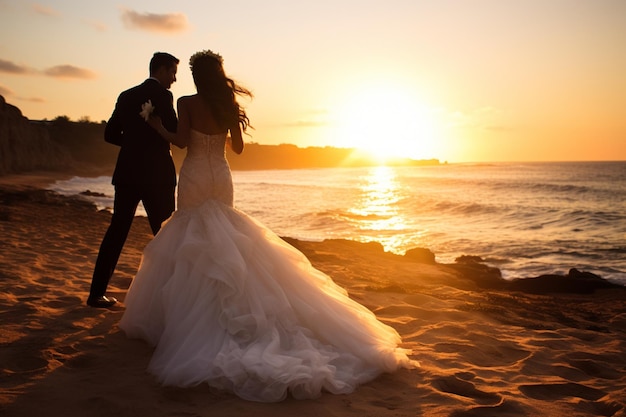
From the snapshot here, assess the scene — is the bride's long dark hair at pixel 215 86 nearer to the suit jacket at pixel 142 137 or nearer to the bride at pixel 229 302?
the bride at pixel 229 302

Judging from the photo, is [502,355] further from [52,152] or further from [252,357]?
[52,152]

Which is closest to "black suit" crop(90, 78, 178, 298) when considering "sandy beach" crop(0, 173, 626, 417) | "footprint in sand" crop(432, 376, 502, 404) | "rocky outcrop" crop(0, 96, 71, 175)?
"sandy beach" crop(0, 173, 626, 417)

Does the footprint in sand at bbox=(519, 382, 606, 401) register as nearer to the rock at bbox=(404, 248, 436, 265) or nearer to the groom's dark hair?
the groom's dark hair

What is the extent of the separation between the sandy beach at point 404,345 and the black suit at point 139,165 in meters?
0.91

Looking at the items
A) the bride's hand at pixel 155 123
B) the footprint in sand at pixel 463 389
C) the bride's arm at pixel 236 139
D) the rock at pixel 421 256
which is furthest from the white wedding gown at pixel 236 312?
the rock at pixel 421 256

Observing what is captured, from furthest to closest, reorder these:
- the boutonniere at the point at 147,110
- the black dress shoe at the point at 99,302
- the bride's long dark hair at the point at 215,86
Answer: the black dress shoe at the point at 99,302, the boutonniere at the point at 147,110, the bride's long dark hair at the point at 215,86

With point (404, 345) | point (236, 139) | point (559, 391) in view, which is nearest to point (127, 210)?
point (236, 139)

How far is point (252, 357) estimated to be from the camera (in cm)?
329

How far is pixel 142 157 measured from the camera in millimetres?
4883

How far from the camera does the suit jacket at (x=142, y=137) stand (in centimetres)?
484

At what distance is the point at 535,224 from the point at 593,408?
18540 mm

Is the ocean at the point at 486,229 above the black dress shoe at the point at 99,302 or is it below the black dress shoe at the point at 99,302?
below

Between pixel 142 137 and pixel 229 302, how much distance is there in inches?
86.1

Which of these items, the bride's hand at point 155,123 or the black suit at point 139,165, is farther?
the black suit at point 139,165
